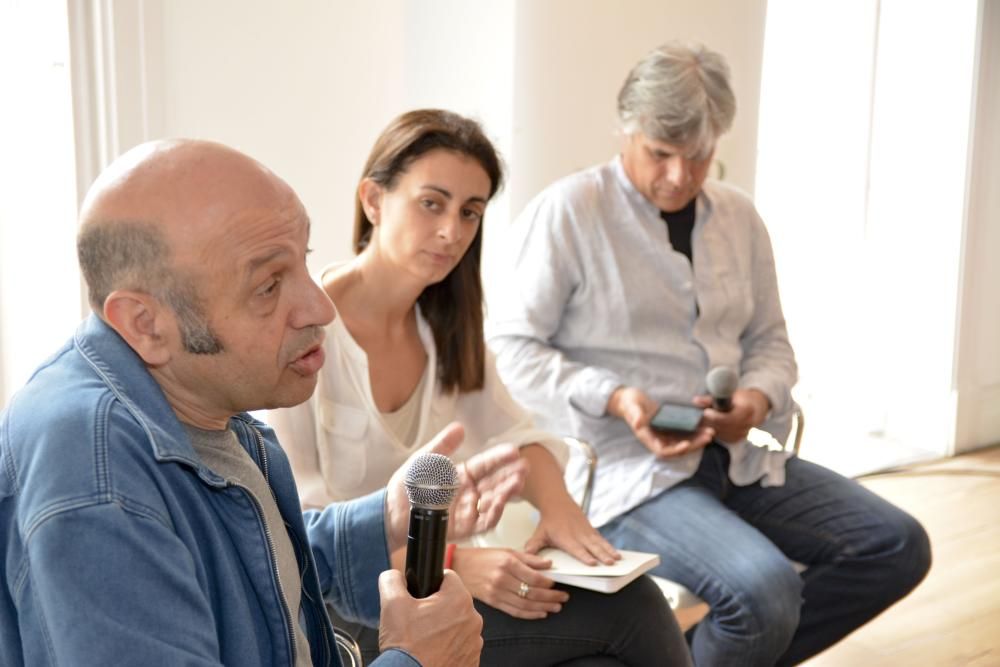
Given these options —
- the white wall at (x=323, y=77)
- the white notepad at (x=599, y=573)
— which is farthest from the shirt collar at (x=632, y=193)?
the white notepad at (x=599, y=573)

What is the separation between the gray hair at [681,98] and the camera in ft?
8.67

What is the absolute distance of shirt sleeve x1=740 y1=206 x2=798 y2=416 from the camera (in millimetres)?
2830

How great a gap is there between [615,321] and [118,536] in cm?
182

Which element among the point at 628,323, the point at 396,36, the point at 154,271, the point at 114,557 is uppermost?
the point at 396,36

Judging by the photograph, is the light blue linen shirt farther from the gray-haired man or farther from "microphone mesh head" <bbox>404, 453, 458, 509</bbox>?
"microphone mesh head" <bbox>404, 453, 458, 509</bbox>

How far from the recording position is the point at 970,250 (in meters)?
5.07

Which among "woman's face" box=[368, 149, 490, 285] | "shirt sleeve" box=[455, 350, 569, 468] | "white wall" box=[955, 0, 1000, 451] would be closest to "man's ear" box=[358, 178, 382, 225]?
"woman's face" box=[368, 149, 490, 285]

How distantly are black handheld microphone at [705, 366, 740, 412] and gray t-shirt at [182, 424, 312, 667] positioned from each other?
1.49m

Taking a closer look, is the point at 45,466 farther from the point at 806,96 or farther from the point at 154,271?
the point at 806,96

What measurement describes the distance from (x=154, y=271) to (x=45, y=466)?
9.3 inches

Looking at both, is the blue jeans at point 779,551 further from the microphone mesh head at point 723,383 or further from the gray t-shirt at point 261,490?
the gray t-shirt at point 261,490

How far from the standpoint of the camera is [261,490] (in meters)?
1.30

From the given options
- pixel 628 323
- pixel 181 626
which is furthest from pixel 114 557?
pixel 628 323

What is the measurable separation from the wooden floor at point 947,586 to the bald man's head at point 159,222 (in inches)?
102
